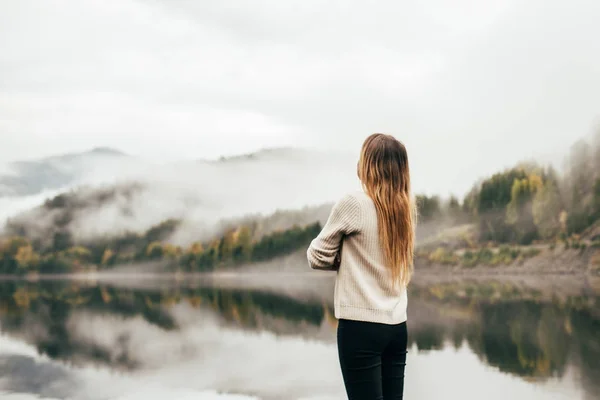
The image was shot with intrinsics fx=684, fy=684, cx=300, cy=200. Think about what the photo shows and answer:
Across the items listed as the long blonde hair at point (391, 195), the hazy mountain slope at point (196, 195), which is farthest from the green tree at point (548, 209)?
the long blonde hair at point (391, 195)

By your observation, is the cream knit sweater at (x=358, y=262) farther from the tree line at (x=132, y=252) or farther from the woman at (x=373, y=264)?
the tree line at (x=132, y=252)

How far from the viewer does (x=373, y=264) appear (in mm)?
2244

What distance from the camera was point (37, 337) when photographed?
13.0m

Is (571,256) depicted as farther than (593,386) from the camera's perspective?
Yes

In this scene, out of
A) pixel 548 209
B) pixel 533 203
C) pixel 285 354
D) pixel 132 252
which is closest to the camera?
pixel 285 354

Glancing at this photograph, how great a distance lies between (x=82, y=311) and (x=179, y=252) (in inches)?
1253

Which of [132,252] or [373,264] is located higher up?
[132,252]

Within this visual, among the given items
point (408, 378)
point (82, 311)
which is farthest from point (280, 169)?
point (408, 378)

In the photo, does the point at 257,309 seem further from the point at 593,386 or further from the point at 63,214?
the point at 63,214

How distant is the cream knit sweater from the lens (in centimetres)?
221

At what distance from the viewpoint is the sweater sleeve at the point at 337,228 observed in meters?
2.22

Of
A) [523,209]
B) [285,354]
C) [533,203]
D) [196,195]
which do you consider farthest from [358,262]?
[196,195]

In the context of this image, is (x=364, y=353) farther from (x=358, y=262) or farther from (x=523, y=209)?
(x=523, y=209)

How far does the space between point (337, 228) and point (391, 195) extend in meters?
0.22
